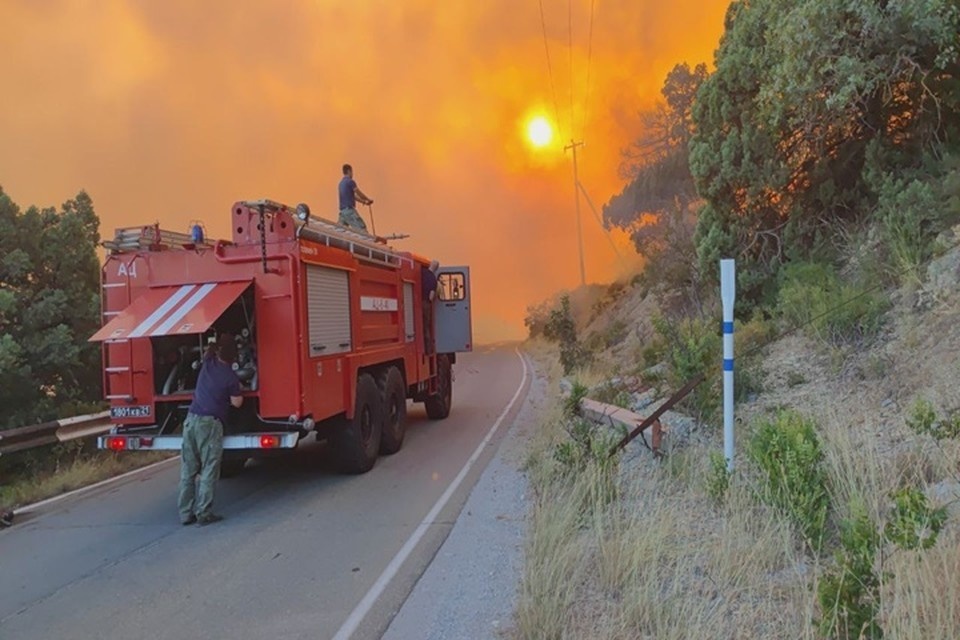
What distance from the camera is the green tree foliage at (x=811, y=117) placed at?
8797 millimetres

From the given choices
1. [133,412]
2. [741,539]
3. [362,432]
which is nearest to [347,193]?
[362,432]

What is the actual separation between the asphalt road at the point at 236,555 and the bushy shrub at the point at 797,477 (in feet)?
8.74

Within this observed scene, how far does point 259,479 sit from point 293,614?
4360 millimetres

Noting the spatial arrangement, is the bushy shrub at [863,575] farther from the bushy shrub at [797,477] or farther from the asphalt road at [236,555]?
the asphalt road at [236,555]

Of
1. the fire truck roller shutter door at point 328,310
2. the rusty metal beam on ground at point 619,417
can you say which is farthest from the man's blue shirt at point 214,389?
the rusty metal beam on ground at point 619,417

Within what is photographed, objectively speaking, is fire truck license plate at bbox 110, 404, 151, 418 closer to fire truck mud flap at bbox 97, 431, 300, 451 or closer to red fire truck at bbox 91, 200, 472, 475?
red fire truck at bbox 91, 200, 472, 475

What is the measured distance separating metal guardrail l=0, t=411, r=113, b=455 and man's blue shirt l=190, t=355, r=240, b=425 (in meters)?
3.56

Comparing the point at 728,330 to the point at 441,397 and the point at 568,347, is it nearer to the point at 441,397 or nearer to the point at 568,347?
the point at 441,397

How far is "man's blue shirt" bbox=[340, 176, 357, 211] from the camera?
11992mm

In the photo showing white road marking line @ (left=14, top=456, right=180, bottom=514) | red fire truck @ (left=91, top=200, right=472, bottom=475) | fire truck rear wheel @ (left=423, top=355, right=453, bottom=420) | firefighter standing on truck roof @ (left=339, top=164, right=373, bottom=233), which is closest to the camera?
red fire truck @ (left=91, top=200, right=472, bottom=475)

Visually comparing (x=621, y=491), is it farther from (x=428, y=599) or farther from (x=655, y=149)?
(x=655, y=149)

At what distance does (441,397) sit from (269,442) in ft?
21.6

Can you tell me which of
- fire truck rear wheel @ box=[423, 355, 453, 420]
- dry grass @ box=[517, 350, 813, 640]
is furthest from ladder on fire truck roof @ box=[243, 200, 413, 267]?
dry grass @ box=[517, 350, 813, 640]

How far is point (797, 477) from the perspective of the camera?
450 cm
